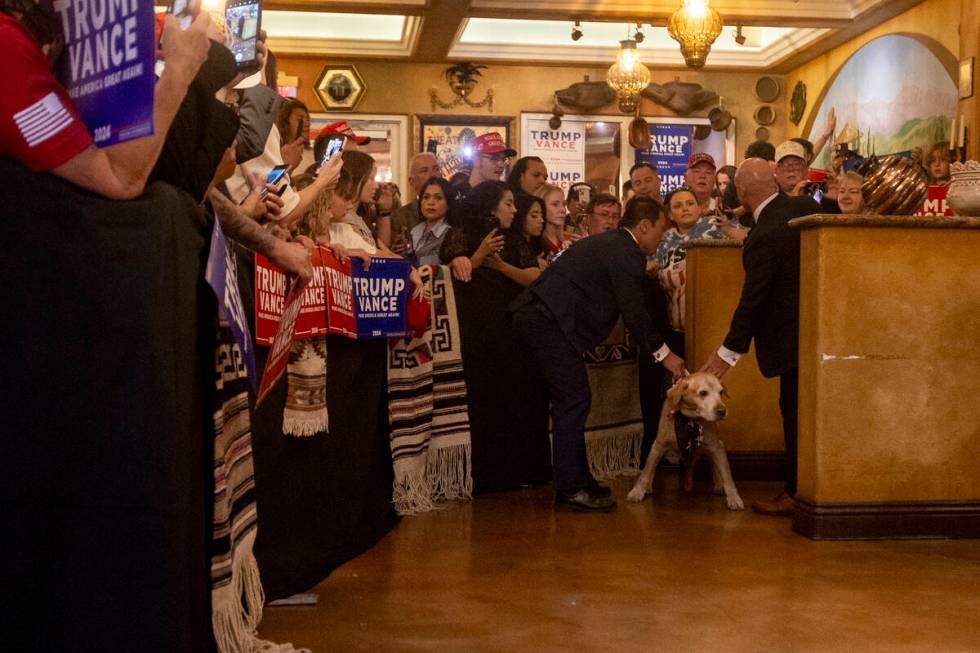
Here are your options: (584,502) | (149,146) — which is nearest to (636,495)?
(584,502)

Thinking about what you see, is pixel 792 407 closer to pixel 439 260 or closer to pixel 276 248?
pixel 439 260

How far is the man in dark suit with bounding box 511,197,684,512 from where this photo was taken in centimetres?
560

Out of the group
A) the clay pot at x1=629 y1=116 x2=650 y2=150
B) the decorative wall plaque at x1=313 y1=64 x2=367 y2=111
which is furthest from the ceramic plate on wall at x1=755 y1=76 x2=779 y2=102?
the decorative wall plaque at x1=313 y1=64 x2=367 y2=111

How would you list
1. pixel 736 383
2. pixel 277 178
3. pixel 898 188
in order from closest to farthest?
1. pixel 277 178
2. pixel 898 188
3. pixel 736 383

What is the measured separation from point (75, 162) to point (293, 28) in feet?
39.3

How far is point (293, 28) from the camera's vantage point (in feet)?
43.0

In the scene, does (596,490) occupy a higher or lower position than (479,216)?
lower

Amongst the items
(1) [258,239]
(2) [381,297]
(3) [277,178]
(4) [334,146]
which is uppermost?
(4) [334,146]

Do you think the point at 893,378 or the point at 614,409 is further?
the point at 614,409

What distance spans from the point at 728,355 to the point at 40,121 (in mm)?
4325

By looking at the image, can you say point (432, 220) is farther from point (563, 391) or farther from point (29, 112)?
point (29, 112)

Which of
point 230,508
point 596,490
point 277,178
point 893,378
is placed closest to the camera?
point 230,508

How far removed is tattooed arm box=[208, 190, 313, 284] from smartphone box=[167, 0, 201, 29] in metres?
0.37

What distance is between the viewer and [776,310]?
547 cm
